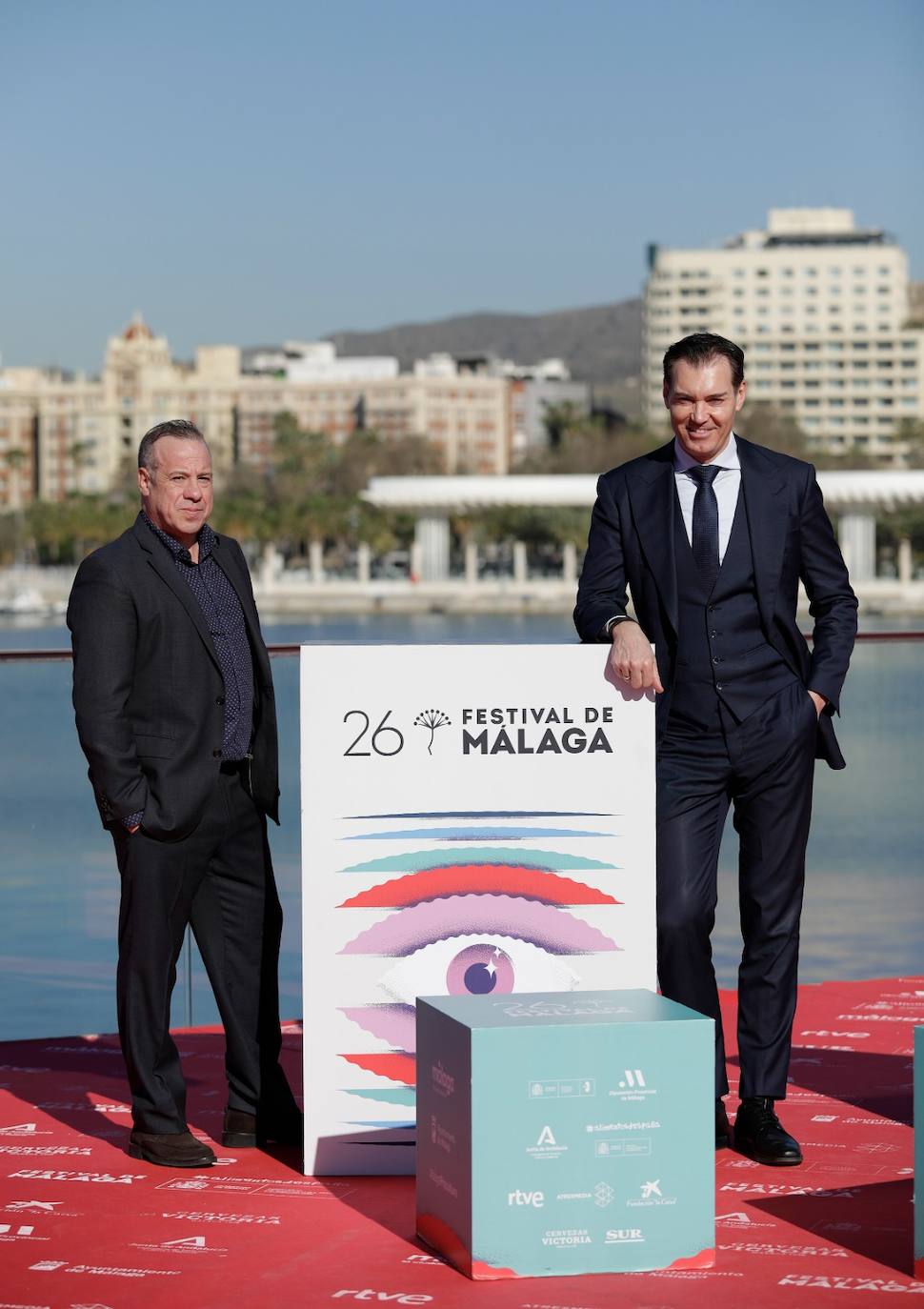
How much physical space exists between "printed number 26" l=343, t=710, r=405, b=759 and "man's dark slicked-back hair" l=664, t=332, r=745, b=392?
0.72 m

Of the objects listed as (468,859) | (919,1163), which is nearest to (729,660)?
(468,859)

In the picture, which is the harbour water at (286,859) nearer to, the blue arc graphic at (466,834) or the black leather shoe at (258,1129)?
the blue arc graphic at (466,834)

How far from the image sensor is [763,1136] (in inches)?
137

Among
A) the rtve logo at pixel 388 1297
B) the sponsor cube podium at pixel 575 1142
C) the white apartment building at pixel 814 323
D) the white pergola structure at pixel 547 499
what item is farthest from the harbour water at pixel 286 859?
the white apartment building at pixel 814 323

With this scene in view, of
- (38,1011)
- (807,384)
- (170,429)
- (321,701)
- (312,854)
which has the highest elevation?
(807,384)

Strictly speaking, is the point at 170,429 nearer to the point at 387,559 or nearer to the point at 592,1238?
the point at 592,1238

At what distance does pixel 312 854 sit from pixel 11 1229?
2.44ft

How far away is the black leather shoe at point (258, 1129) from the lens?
142 inches

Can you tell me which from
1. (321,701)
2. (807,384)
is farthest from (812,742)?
(807,384)

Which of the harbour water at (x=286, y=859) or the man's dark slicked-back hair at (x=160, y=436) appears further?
the harbour water at (x=286, y=859)

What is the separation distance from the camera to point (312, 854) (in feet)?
11.1

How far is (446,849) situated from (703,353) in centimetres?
91

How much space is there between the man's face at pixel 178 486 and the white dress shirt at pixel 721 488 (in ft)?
2.61

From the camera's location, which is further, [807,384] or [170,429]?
[807,384]
